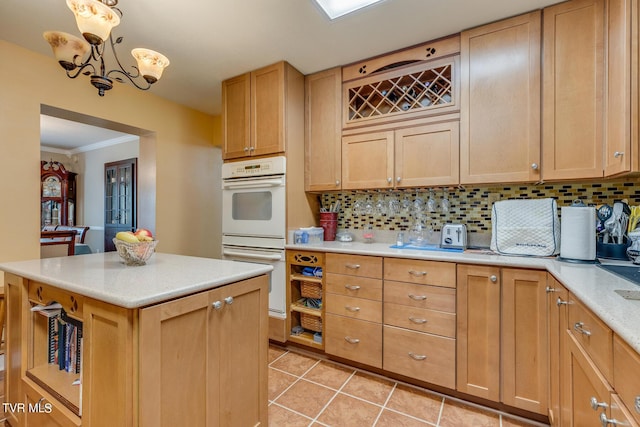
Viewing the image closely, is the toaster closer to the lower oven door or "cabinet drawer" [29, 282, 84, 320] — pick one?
the lower oven door

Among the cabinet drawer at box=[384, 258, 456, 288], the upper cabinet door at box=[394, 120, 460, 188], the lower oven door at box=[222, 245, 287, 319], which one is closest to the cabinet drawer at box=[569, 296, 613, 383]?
the cabinet drawer at box=[384, 258, 456, 288]

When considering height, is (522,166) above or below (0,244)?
above

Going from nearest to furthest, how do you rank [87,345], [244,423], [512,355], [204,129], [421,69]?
[87,345]
[244,423]
[512,355]
[421,69]
[204,129]

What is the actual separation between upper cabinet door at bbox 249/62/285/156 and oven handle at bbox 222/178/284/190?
247mm

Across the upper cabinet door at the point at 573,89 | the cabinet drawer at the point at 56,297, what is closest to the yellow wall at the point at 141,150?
the cabinet drawer at the point at 56,297

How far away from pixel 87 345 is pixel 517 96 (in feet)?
8.25

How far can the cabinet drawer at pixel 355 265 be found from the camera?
1.98 m

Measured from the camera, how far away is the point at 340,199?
2783 mm

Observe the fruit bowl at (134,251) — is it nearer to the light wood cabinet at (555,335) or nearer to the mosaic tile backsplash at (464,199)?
the mosaic tile backsplash at (464,199)

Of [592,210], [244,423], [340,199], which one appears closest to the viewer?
[244,423]

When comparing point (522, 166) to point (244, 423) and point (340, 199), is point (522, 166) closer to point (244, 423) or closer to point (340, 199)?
point (340, 199)

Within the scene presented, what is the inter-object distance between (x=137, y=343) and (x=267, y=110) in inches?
80.6

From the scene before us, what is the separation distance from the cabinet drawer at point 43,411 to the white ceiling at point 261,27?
206 centimetres

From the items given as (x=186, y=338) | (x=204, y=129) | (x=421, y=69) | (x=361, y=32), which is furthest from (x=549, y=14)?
(x=204, y=129)
